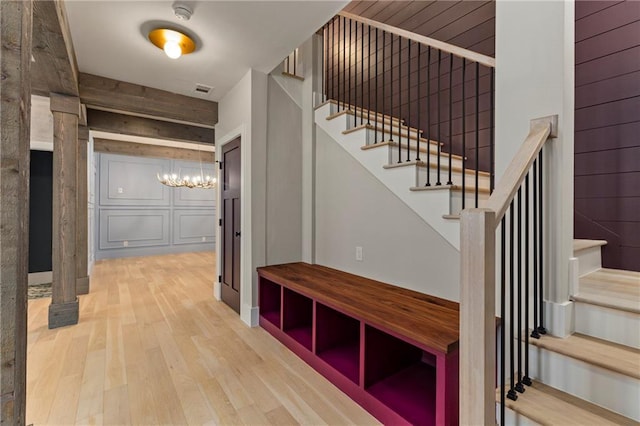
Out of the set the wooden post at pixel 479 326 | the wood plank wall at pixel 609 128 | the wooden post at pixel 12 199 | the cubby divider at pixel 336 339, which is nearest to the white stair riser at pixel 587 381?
the wooden post at pixel 479 326

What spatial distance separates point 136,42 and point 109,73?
0.88 m

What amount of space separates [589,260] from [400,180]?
4.49 feet

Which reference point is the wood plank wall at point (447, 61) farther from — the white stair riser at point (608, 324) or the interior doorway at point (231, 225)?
the white stair riser at point (608, 324)

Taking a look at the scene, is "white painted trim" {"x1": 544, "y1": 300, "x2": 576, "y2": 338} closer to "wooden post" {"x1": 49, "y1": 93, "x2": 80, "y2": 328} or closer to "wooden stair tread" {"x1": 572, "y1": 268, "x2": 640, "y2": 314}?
"wooden stair tread" {"x1": 572, "y1": 268, "x2": 640, "y2": 314}

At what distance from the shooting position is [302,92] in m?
3.38

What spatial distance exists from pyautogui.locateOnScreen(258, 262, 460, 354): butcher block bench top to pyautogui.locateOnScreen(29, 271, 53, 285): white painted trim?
4.27 metres

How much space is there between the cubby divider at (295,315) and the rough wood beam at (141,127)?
12.0 ft

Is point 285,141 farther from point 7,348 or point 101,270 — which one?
point 101,270

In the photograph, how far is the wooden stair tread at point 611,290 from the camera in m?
1.40

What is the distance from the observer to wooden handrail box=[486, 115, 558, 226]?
1.12 m

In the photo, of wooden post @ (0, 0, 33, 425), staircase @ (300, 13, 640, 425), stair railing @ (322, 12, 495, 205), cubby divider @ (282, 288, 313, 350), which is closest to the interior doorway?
cubby divider @ (282, 288, 313, 350)

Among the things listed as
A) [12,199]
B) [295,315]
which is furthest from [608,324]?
[12,199]

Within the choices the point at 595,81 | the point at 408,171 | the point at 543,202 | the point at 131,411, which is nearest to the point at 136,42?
the point at 408,171

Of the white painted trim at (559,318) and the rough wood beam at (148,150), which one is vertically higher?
the rough wood beam at (148,150)
